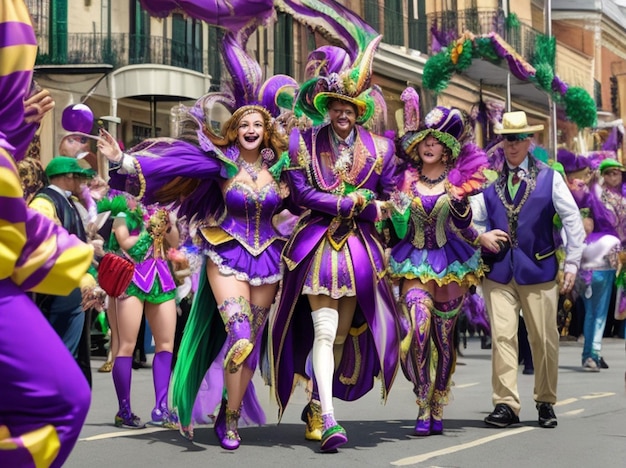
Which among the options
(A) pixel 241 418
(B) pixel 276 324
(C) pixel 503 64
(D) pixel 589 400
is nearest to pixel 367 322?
(B) pixel 276 324

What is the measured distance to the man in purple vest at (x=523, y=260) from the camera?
9086 mm

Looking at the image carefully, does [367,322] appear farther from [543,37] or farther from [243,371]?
[543,37]

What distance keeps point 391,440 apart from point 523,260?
162cm

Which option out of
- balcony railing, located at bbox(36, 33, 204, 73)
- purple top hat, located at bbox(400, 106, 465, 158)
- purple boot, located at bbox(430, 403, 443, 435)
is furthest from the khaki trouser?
balcony railing, located at bbox(36, 33, 204, 73)

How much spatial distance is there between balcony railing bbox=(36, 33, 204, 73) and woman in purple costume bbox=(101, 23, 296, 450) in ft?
57.1

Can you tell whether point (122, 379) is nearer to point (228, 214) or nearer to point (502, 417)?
point (228, 214)

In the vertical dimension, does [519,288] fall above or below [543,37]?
below

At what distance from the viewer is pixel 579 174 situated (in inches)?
708

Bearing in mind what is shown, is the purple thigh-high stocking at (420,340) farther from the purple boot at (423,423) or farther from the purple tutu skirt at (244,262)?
the purple tutu skirt at (244,262)

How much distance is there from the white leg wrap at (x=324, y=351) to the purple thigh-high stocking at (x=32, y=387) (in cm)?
358

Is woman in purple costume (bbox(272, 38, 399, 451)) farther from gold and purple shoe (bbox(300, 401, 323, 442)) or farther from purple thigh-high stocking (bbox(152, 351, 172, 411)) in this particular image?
purple thigh-high stocking (bbox(152, 351, 172, 411))

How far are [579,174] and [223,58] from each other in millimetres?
9977

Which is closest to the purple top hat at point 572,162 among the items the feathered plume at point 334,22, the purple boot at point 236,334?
the feathered plume at point 334,22

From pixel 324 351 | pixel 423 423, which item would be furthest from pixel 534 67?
pixel 324 351
